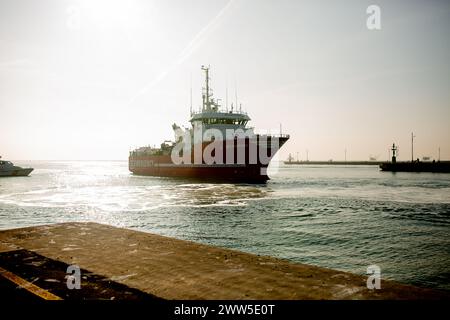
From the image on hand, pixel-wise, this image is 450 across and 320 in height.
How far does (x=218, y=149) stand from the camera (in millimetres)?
47906

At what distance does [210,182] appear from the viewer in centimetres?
5081

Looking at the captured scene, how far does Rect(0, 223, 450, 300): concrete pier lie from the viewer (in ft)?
13.5

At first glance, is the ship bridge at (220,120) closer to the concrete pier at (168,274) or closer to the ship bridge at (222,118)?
the ship bridge at (222,118)

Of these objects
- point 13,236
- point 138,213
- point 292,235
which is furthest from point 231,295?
point 138,213

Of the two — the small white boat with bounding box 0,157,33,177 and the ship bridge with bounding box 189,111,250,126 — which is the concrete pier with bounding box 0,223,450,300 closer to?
the ship bridge with bounding box 189,111,250,126

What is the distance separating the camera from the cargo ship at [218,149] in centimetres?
4725

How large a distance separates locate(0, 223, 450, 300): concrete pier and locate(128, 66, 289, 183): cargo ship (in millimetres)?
38648

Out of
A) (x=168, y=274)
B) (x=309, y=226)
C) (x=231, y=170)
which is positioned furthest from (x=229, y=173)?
(x=168, y=274)

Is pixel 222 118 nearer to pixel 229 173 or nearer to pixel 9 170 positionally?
pixel 229 173

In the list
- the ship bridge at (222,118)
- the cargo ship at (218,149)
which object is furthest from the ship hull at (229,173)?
the ship bridge at (222,118)

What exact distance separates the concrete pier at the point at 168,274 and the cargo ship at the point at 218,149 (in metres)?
38.6

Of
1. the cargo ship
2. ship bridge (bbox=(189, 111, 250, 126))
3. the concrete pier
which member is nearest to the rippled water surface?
the concrete pier
